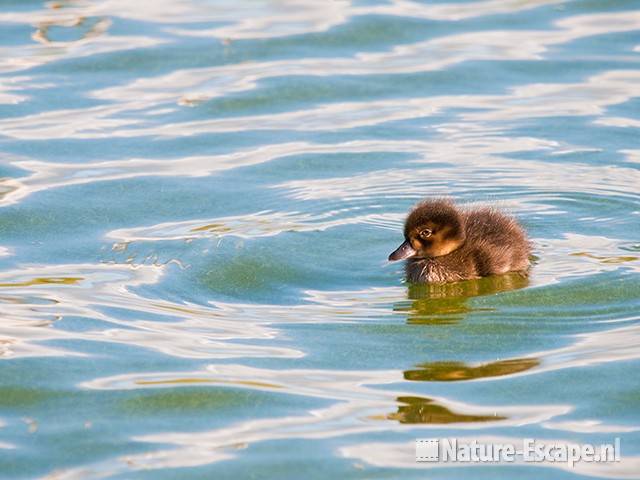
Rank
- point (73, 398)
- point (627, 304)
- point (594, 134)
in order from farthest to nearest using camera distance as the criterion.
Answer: point (594, 134), point (627, 304), point (73, 398)

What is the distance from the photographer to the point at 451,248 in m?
6.85

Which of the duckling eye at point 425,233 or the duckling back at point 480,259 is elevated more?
the duckling eye at point 425,233

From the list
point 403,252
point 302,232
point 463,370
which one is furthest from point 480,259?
point 463,370

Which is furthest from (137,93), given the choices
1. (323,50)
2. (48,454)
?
(48,454)

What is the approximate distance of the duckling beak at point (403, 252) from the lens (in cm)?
669

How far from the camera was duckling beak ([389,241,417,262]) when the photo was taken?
6688 mm

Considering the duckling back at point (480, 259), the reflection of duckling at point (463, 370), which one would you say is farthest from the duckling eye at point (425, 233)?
the reflection of duckling at point (463, 370)

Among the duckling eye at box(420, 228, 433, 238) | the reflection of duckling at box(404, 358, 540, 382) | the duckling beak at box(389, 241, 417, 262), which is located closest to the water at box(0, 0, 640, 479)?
the reflection of duckling at box(404, 358, 540, 382)

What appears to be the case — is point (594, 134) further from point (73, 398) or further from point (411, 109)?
point (73, 398)

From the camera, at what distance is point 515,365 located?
547cm

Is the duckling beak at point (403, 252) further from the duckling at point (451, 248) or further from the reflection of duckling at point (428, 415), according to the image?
the reflection of duckling at point (428, 415)

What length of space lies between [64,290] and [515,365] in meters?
2.19

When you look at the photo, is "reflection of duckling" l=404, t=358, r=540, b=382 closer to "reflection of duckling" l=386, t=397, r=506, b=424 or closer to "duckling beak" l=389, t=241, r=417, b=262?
"reflection of duckling" l=386, t=397, r=506, b=424

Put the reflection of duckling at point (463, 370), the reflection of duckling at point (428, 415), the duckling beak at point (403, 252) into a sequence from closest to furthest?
the reflection of duckling at point (428, 415) → the reflection of duckling at point (463, 370) → the duckling beak at point (403, 252)
